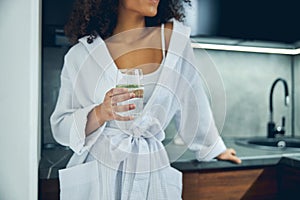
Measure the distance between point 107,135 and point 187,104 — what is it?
1.10 feet

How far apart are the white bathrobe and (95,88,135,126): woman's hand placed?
0.02 m

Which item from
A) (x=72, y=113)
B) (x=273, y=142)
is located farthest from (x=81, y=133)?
(x=273, y=142)

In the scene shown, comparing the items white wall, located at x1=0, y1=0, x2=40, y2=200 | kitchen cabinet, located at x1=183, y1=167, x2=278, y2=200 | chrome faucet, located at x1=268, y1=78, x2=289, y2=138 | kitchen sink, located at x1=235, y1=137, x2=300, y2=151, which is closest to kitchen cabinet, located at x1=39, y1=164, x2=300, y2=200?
kitchen cabinet, located at x1=183, y1=167, x2=278, y2=200

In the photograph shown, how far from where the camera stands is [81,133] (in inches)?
48.1

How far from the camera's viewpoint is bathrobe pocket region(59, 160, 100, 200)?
3.93ft

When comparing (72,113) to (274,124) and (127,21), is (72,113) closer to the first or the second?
(127,21)

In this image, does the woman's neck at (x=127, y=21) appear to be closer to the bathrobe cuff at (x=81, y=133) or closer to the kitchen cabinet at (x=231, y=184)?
the bathrobe cuff at (x=81, y=133)

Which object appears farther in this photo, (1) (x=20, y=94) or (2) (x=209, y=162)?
(2) (x=209, y=162)

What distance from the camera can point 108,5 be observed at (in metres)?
1.27

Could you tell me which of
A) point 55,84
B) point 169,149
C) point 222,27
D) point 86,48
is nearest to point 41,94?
point 55,84

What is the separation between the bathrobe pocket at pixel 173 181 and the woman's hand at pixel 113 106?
26 centimetres

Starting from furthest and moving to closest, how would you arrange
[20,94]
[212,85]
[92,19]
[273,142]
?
[273,142] < [212,85] < [92,19] < [20,94]

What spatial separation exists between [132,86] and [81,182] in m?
0.39

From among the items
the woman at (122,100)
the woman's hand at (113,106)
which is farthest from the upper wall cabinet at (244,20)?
the woman's hand at (113,106)
